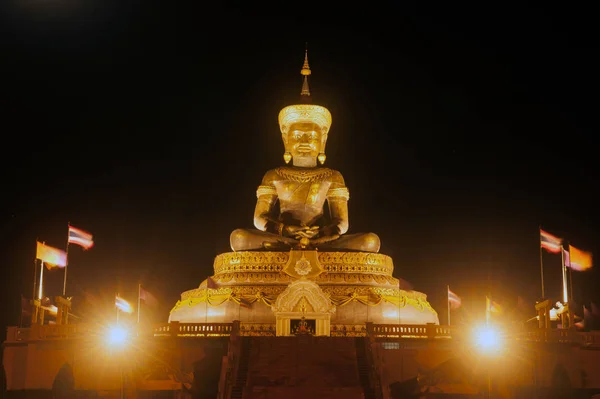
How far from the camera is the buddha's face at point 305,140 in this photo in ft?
91.0

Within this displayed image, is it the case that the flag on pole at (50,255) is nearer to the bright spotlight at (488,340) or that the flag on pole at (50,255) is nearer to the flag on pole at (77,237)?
the flag on pole at (77,237)

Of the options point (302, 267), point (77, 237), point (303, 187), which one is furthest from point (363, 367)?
point (77, 237)

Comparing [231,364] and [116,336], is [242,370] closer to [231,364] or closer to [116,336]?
[231,364]

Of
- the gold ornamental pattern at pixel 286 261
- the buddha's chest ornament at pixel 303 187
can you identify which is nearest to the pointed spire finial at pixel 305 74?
the buddha's chest ornament at pixel 303 187

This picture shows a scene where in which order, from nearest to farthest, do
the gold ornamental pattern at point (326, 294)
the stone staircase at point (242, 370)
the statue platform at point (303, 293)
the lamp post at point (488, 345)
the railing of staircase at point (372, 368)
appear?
the railing of staircase at point (372, 368) < the stone staircase at point (242, 370) < the lamp post at point (488, 345) < the statue platform at point (303, 293) < the gold ornamental pattern at point (326, 294)

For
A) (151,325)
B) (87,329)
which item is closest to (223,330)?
(151,325)

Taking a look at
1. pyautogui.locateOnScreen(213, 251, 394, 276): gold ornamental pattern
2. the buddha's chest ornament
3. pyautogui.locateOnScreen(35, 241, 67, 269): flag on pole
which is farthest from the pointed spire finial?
pyautogui.locateOnScreen(35, 241, 67, 269): flag on pole

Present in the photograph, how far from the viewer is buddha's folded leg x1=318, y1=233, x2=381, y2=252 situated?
25156 millimetres

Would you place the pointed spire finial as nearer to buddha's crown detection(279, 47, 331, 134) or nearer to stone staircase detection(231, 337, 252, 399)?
buddha's crown detection(279, 47, 331, 134)

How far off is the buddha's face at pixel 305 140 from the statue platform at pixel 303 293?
4426mm

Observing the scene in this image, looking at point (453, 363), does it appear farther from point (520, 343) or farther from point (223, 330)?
point (223, 330)

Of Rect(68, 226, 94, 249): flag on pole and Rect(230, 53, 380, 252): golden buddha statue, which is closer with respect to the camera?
Rect(68, 226, 94, 249): flag on pole

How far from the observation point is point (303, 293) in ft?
75.5

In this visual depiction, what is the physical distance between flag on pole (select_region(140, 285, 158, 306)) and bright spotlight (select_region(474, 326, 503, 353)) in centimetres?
982
